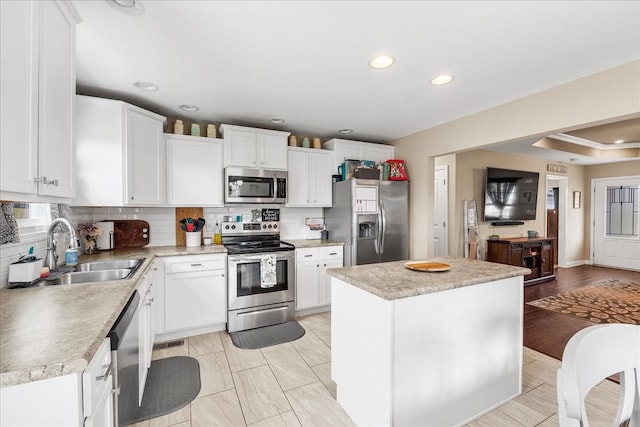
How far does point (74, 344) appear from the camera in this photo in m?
0.95

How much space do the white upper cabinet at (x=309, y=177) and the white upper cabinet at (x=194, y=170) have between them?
93 cm

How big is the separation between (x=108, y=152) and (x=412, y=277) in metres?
2.86

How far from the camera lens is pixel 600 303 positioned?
411 centimetres

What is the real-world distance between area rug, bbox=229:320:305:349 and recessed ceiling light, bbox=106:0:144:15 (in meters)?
2.78

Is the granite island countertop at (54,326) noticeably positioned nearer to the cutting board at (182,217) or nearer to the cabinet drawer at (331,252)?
the cutting board at (182,217)

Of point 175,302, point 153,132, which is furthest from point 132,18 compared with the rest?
point 175,302

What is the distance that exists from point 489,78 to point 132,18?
8.59 feet

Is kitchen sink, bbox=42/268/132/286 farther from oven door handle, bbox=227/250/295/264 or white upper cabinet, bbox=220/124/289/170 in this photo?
white upper cabinet, bbox=220/124/289/170

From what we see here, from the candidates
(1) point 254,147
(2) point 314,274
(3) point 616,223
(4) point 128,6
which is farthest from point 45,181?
(3) point 616,223

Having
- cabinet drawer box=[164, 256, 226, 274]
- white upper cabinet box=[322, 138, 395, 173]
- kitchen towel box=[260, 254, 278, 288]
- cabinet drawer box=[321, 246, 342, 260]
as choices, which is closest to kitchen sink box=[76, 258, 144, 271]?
cabinet drawer box=[164, 256, 226, 274]

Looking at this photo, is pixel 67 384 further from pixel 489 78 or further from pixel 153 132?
pixel 489 78

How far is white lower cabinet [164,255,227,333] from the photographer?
2.96m

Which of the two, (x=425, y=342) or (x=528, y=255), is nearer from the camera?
(x=425, y=342)

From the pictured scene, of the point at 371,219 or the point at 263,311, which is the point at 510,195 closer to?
the point at 371,219
